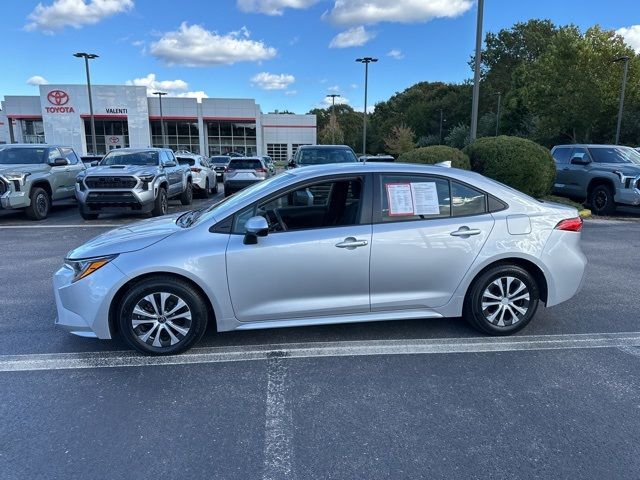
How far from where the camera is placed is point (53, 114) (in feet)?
167

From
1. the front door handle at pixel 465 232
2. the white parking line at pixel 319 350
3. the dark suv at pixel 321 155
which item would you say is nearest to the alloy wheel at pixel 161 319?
the white parking line at pixel 319 350

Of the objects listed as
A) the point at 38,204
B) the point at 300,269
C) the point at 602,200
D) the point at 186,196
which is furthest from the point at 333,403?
the point at 186,196

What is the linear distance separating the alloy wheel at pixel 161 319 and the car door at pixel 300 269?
0.44 m

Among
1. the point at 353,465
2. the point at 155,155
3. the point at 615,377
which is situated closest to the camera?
the point at 353,465

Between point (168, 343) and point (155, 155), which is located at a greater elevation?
point (155, 155)

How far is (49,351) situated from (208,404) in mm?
1784

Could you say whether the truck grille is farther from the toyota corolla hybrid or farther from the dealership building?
the dealership building

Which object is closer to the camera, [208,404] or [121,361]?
[208,404]

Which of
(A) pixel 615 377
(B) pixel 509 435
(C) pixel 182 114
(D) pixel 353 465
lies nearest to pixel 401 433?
(D) pixel 353 465

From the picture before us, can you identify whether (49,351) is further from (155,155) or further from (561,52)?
(561,52)

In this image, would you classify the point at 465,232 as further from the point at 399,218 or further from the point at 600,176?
the point at 600,176

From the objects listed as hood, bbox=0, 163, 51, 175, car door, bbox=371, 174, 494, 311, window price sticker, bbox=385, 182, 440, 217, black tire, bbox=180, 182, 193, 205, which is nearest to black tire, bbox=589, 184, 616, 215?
car door, bbox=371, 174, 494, 311

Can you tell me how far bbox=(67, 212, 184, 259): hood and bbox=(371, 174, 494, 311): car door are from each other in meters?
1.78

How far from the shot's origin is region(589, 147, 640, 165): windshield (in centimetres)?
1220
